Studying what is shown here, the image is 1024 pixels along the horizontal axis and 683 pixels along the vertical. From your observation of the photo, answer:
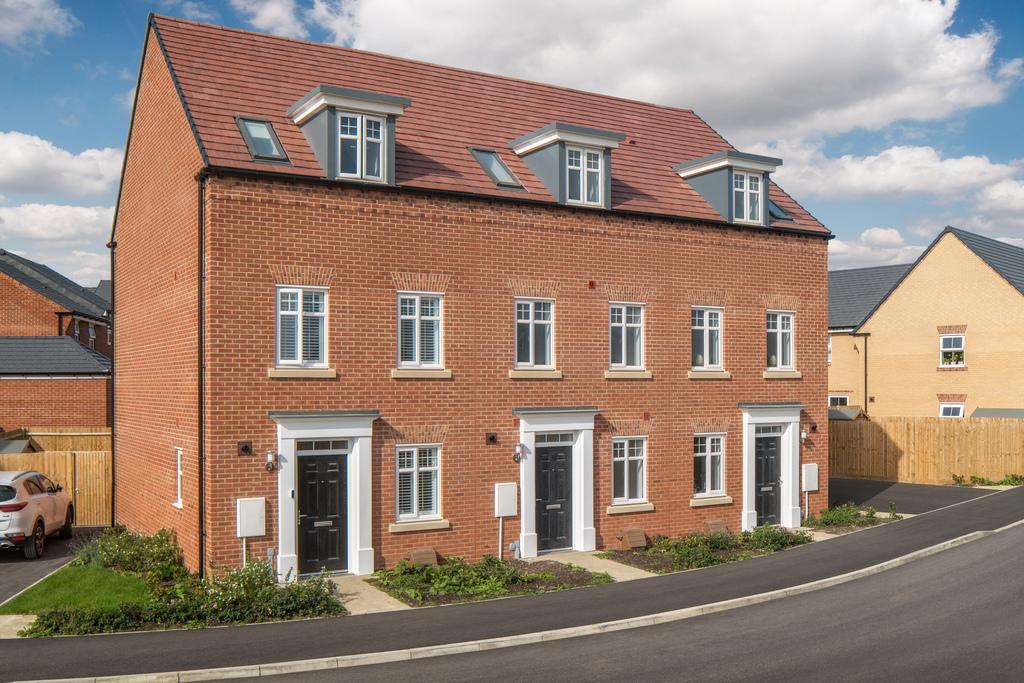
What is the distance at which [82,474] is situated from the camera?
23688 millimetres

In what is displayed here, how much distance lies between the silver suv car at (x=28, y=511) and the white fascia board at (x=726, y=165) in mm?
16587

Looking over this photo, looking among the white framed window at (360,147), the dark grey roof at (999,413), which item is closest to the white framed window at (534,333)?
the white framed window at (360,147)

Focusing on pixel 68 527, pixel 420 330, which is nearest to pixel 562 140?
pixel 420 330

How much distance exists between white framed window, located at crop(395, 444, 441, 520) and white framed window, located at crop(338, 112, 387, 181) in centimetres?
534

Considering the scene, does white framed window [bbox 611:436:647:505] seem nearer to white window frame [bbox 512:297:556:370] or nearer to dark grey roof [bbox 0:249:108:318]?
white window frame [bbox 512:297:556:370]

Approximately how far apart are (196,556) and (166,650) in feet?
15.4

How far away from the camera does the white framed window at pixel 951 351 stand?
37812 millimetres

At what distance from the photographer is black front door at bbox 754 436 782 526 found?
22.6 metres

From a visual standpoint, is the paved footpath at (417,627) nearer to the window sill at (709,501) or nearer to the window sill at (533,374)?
the window sill at (709,501)

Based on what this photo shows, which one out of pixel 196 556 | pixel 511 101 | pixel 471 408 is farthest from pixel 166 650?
pixel 511 101

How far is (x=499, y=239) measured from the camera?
19.2 meters

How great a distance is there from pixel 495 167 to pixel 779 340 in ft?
27.8

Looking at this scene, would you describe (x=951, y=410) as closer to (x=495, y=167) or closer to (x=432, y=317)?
(x=495, y=167)

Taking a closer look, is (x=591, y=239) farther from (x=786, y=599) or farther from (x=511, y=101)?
(x=786, y=599)
